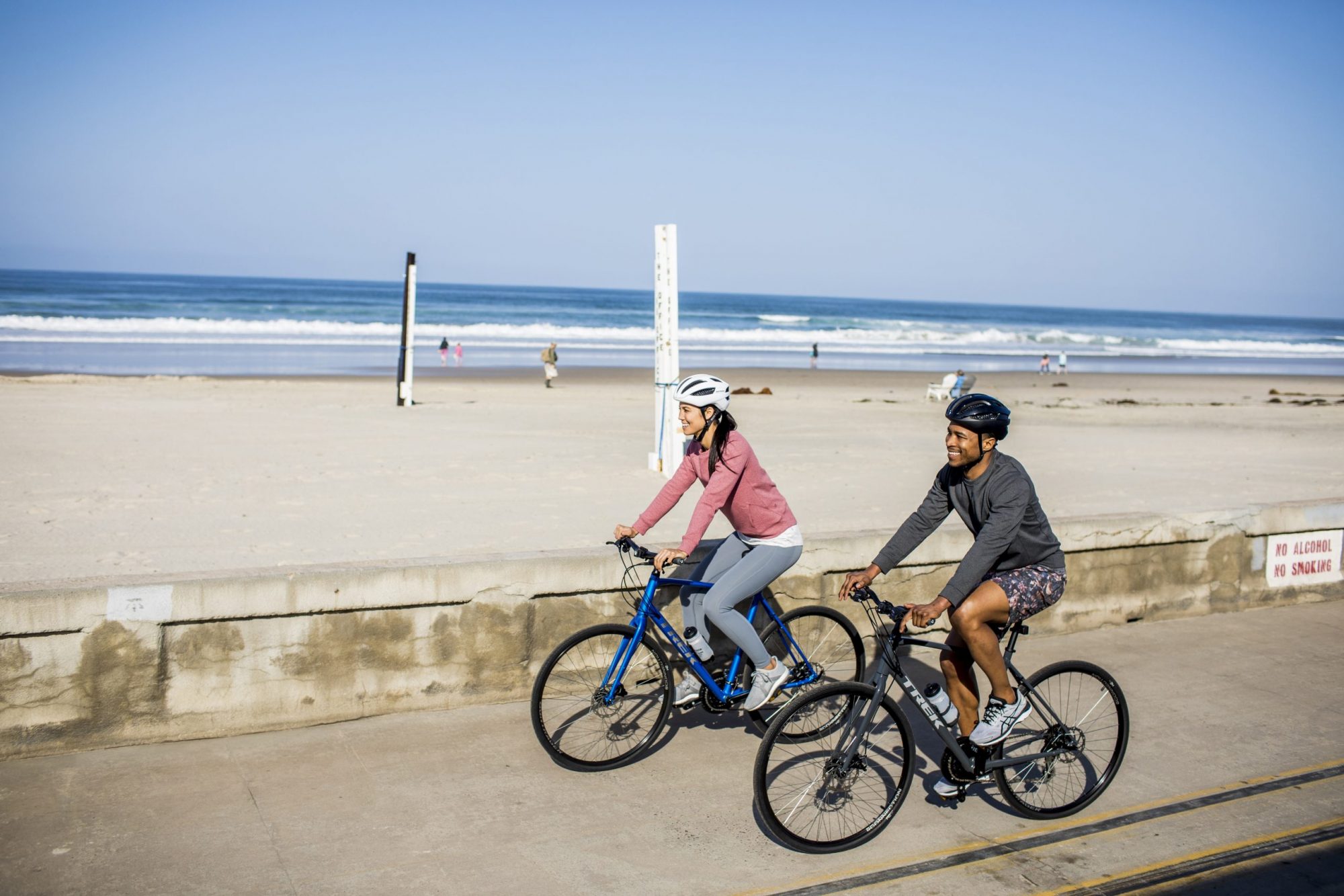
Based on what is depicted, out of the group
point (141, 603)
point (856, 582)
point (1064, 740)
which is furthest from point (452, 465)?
point (1064, 740)

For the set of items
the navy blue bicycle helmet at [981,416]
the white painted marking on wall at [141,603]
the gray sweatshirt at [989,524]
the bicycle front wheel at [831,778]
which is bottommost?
the bicycle front wheel at [831,778]

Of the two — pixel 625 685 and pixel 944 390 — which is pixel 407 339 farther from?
pixel 625 685

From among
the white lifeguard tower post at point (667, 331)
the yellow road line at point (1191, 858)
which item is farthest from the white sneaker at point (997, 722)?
the white lifeguard tower post at point (667, 331)

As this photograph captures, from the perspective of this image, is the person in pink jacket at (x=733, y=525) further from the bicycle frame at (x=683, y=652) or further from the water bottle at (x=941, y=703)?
the water bottle at (x=941, y=703)

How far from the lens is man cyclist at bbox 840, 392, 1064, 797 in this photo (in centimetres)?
450

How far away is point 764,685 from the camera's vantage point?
211 inches

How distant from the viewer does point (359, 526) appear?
31.9ft

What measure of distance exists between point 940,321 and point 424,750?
107 m

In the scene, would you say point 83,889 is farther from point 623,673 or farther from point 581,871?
point 623,673

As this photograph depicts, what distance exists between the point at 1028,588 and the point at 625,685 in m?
1.94

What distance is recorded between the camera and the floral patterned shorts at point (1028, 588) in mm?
4566

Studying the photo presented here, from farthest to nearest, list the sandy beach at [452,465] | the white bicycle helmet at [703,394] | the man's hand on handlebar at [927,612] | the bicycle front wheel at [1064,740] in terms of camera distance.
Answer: the sandy beach at [452,465]
the white bicycle helmet at [703,394]
the bicycle front wheel at [1064,740]
the man's hand on handlebar at [927,612]

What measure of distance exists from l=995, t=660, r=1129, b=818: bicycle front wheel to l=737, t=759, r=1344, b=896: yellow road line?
85mm

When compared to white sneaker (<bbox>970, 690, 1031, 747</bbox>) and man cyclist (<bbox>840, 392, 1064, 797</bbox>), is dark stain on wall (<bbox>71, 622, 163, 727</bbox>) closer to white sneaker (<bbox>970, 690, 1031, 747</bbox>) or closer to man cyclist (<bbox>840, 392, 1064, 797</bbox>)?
man cyclist (<bbox>840, 392, 1064, 797</bbox>)
